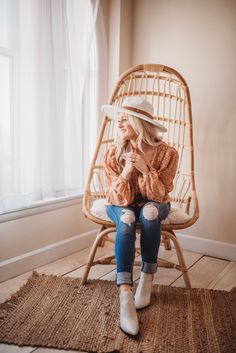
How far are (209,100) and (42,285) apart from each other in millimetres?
1463

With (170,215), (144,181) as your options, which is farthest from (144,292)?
(144,181)

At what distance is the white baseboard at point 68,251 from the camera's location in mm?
1833

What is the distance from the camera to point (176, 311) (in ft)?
4.98

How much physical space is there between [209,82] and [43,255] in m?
1.46

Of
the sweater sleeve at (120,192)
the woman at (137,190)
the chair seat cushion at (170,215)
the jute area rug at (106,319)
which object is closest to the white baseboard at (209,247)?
the jute area rug at (106,319)

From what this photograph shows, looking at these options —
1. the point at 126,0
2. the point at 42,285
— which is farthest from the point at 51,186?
the point at 126,0

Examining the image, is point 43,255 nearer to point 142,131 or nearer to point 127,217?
point 127,217

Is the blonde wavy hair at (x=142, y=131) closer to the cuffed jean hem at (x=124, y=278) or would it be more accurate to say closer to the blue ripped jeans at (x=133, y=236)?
the blue ripped jeans at (x=133, y=236)

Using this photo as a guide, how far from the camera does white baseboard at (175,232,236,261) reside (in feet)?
7.09

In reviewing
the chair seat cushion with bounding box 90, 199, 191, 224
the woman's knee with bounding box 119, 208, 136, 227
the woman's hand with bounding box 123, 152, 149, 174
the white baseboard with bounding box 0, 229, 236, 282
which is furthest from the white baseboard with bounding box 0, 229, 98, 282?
the woman's hand with bounding box 123, 152, 149, 174

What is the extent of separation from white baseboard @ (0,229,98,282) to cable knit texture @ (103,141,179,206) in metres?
0.60

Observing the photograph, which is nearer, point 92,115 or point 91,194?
point 91,194

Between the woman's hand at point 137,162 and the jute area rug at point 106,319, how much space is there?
61 cm

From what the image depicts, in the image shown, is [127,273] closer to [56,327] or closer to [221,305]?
[56,327]
